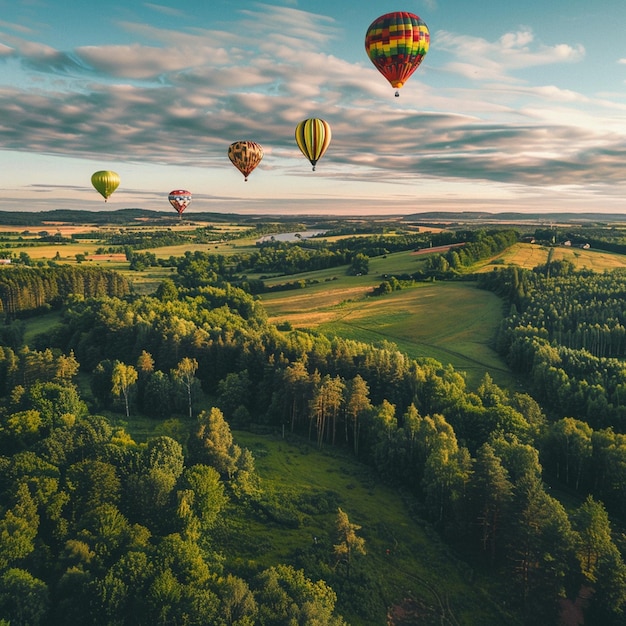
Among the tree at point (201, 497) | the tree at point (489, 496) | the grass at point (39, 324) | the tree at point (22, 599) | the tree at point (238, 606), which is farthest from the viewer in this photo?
the grass at point (39, 324)

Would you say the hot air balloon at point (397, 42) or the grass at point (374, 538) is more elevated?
the hot air balloon at point (397, 42)

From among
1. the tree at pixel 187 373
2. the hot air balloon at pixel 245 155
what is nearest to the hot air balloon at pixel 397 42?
the hot air balloon at pixel 245 155

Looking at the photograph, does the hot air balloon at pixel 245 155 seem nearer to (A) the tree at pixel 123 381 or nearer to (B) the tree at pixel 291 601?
(A) the tree at pixel 123 381

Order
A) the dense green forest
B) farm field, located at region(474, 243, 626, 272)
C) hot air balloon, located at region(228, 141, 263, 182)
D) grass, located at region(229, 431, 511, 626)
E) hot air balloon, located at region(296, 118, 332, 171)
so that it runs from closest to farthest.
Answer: the dense green forest < grass, located at region(229, 431, 511, 626) < hot air balloon, located at region(296, 118, 332, 171) < hot air balloon, located at region(228, 141, 263, 182) < farm field, located at region(474, 243, 626, 272)

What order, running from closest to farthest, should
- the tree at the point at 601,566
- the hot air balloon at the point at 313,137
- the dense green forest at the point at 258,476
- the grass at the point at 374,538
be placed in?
the dense green forest at the point at 258,476
the tree at the point at 601,566
the grass at the point at 374,538
the hot air balloon at the point at 313,137

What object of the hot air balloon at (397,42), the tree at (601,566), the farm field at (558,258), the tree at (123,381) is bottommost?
the tree at (123,381)

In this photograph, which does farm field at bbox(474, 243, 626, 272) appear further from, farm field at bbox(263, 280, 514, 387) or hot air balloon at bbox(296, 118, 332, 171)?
hot air balloon at bbox(296, 118, 332, 171)

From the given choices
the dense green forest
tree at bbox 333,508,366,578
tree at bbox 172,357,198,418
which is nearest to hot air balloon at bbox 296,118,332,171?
the dense green forest
